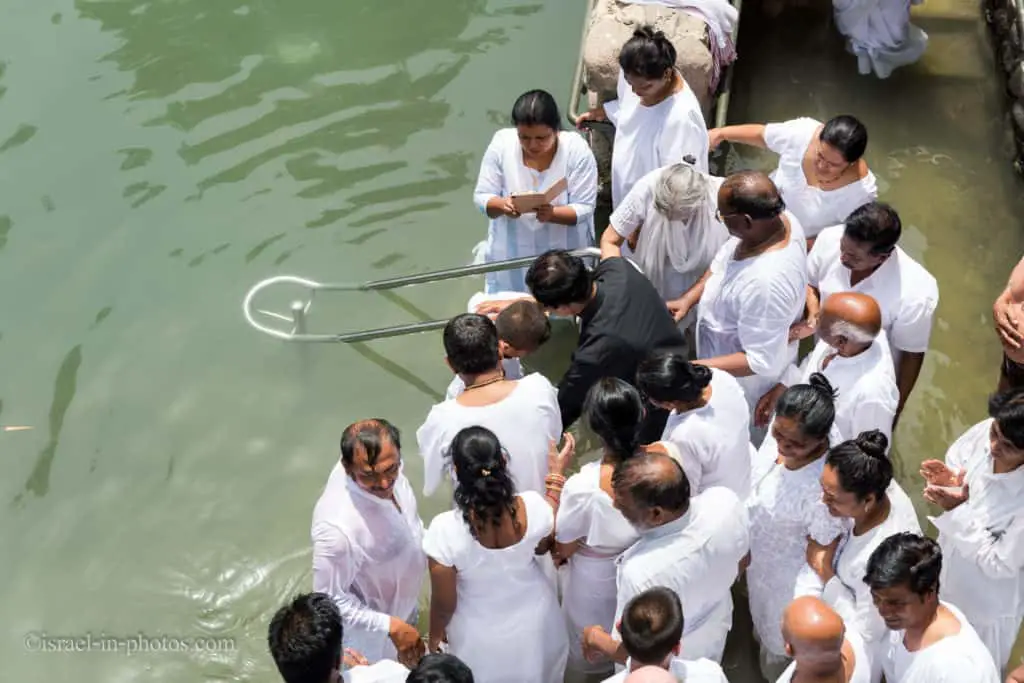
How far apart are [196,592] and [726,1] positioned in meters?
4.72

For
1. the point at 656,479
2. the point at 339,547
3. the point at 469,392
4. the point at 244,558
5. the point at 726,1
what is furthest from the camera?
the point at 726,1

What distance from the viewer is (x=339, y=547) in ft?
12.5

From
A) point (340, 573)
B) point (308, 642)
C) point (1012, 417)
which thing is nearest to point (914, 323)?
point (1012, 417)

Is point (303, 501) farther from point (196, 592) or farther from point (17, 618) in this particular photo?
point (17, 618)

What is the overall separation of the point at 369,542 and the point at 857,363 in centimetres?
209

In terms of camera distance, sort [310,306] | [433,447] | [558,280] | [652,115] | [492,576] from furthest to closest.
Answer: [310,306]
[652,115]
[558,280]
[433,447]
[492,576]

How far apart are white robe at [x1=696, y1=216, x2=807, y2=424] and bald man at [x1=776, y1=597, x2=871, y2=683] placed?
153 centimetres

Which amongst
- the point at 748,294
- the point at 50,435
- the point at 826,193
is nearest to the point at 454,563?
the point at 748,294

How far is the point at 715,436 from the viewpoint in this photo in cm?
406

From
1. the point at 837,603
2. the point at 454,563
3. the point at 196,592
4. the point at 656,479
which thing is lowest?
the point at 196,592

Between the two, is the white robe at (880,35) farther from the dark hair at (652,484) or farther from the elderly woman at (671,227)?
the dark hair at (652,484)

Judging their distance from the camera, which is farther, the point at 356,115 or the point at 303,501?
the point at 356,115

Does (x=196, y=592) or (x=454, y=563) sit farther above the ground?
(x=454, y=563)

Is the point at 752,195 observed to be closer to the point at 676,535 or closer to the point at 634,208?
the point at 634,208
